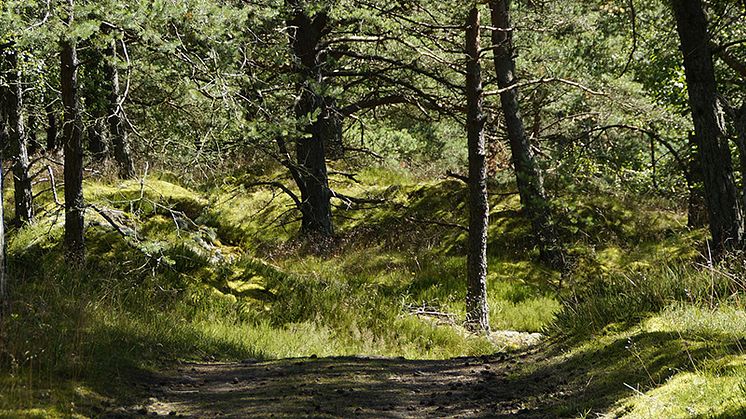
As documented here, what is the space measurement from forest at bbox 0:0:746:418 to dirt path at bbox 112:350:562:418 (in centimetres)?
4

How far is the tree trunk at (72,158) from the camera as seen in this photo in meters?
7.88

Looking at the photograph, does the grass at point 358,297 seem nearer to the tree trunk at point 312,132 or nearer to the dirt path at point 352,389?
the dirt path at point 352,389

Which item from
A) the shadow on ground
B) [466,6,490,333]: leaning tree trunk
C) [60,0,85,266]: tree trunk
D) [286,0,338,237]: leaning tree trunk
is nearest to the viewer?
the shadow on ground

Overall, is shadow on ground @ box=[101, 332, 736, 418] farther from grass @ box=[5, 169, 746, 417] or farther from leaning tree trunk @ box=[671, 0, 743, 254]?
leaning tree trunk @ box=[671, 0, 743, 254]

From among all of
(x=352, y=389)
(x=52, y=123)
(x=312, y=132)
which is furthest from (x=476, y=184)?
(x=52, y=123)

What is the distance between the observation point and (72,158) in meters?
8.23

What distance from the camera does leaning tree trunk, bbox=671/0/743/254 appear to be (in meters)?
7.58

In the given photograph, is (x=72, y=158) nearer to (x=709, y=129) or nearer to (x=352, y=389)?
(x=352, y=389)

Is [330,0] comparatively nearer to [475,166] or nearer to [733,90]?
[475,166]

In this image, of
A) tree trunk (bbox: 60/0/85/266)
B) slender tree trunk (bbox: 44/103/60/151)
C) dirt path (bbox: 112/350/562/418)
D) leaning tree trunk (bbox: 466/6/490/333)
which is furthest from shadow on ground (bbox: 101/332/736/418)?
slender tree trunk (bbox: 44/103/60/151)

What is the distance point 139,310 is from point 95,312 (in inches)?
43.5

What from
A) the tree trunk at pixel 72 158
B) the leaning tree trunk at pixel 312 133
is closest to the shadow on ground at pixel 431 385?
the tree trunk at pixel 72 158

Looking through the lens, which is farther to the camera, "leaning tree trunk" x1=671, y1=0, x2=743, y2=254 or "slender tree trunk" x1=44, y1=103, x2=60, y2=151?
"slender tree trunk" x1=44, y1=103, x2=60, y2=151

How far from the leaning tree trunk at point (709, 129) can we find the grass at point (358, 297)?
82cm
